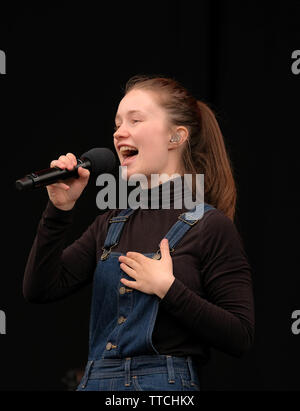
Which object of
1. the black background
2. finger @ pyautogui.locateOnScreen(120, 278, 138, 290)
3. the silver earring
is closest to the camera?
finger @ pyautogui.locateOnScreen(120, 278, 138, 290)

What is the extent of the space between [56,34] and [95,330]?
147 centimetres

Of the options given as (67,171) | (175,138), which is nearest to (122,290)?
(67,171)

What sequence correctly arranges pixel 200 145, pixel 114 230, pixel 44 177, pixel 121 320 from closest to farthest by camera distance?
pixel 44 177 < pixel 121 320 < pixel 114 230 < pixel 200 145

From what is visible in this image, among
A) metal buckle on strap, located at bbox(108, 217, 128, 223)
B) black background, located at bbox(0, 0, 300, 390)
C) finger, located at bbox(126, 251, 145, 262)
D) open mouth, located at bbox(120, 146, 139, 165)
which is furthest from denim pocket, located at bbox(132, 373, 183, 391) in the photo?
black background, located at bbox(0, 0, 300, 390)

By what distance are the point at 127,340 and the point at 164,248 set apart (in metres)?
0.20

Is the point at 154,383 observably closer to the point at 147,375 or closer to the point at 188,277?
the point at 147,375

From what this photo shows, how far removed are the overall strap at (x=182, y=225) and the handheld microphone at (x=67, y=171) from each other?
20cm

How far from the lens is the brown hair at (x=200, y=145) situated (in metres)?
1.48

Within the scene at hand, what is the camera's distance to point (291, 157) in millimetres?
2195

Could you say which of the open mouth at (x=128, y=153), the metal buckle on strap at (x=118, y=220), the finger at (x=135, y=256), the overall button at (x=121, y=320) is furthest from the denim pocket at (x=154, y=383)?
the open mouth at (x=128, y=153)

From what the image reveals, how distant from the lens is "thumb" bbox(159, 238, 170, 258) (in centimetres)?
125

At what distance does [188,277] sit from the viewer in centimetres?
Answer: 127

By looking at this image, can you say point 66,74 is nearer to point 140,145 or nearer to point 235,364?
point 140,145

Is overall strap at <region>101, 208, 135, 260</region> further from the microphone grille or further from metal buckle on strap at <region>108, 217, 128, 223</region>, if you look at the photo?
the microphone grille
